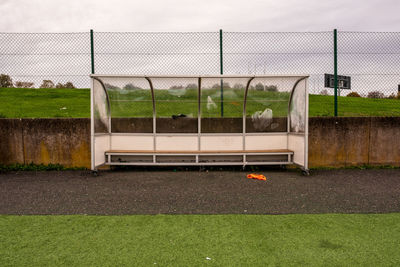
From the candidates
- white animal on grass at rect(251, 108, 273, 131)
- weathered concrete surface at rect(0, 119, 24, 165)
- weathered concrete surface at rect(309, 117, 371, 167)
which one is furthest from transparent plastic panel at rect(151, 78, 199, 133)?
weathered concrete surface at rect(0, 119, 24, 165)

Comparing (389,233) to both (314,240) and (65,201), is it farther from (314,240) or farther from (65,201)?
(65,201)

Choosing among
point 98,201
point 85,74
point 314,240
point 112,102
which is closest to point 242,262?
point 314,240

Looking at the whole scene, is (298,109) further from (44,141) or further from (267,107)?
(44,141)

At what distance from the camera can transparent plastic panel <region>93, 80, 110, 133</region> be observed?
6422 mm

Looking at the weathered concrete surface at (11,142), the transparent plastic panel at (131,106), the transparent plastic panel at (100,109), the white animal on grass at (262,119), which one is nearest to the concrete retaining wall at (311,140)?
the weathered concrete surface at (11,142)

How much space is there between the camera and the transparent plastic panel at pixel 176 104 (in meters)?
6.76

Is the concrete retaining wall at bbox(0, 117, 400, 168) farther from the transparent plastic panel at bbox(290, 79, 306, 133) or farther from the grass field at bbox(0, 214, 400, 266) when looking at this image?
the grass field at bbox(0, 214, 400, 266)

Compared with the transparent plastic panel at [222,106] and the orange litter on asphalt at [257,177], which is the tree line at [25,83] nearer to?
the transparent plastic panel at [222,106]

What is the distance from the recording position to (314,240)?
292 centimetres

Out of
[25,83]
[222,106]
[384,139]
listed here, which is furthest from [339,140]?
[25,83]

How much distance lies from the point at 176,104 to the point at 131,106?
1126 millimetres

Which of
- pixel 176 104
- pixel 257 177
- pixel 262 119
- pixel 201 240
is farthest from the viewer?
pixel 262 119

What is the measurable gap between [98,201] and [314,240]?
9.94 ft

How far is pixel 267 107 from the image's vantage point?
23.8 ft
